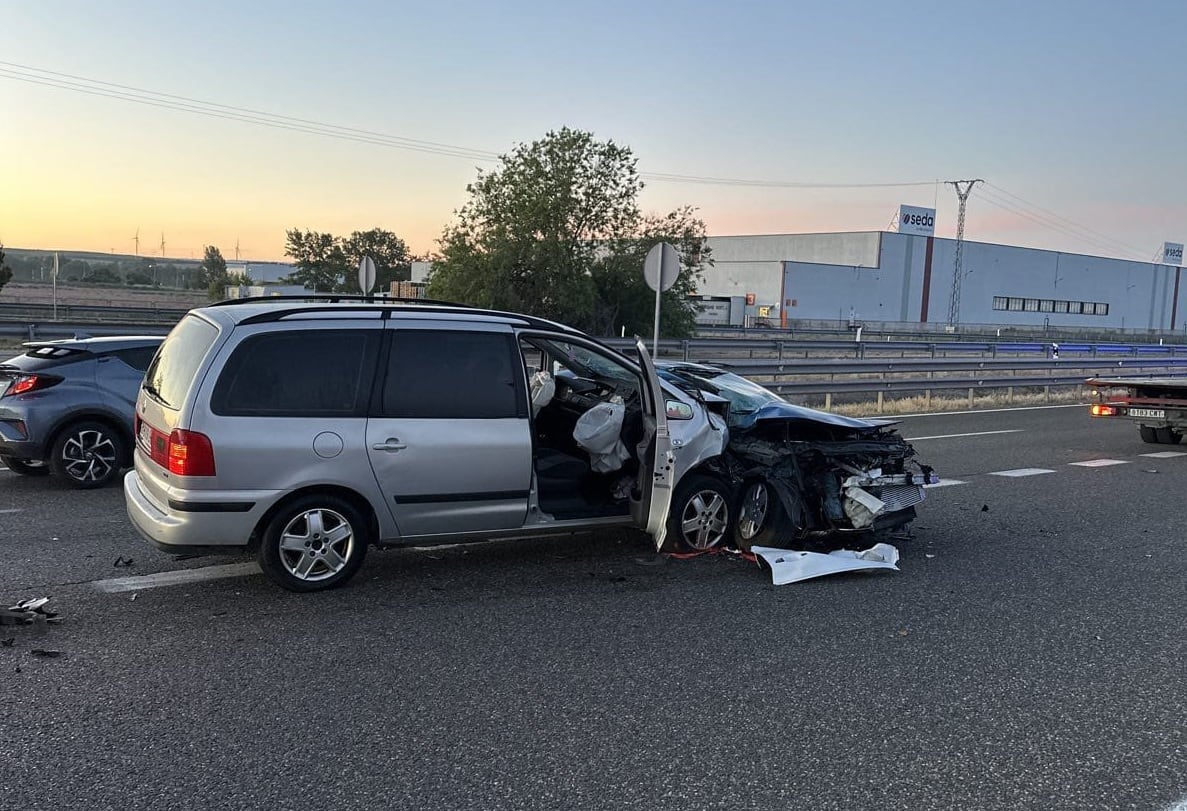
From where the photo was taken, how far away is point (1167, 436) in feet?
46.7

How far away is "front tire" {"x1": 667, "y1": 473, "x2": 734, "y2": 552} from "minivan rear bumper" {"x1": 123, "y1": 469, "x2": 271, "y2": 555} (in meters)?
2.73

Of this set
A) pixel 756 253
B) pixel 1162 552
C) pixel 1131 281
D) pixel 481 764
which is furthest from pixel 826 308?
pixel 481 764

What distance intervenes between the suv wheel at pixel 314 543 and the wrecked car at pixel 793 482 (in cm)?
222

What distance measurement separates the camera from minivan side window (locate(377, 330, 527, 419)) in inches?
231

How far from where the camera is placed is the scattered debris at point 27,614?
5.09 meters

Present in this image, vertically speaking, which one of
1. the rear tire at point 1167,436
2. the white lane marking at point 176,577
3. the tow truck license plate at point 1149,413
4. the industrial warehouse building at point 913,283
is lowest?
the white lane marking at point 176,577

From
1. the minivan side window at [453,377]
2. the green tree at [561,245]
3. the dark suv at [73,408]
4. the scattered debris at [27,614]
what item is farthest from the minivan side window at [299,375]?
the green tree at [561,245]

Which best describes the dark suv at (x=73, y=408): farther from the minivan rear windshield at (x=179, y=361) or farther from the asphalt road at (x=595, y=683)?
the minivan rear windshield at (x=179, y=361)

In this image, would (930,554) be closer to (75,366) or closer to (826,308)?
(75,366)

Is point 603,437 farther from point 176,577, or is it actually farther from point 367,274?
point 367,274

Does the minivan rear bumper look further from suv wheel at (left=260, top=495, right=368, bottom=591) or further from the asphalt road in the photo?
the asphalt road

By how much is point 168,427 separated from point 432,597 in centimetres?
180

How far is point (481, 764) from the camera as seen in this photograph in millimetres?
3725

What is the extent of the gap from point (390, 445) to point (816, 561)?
117 inches
